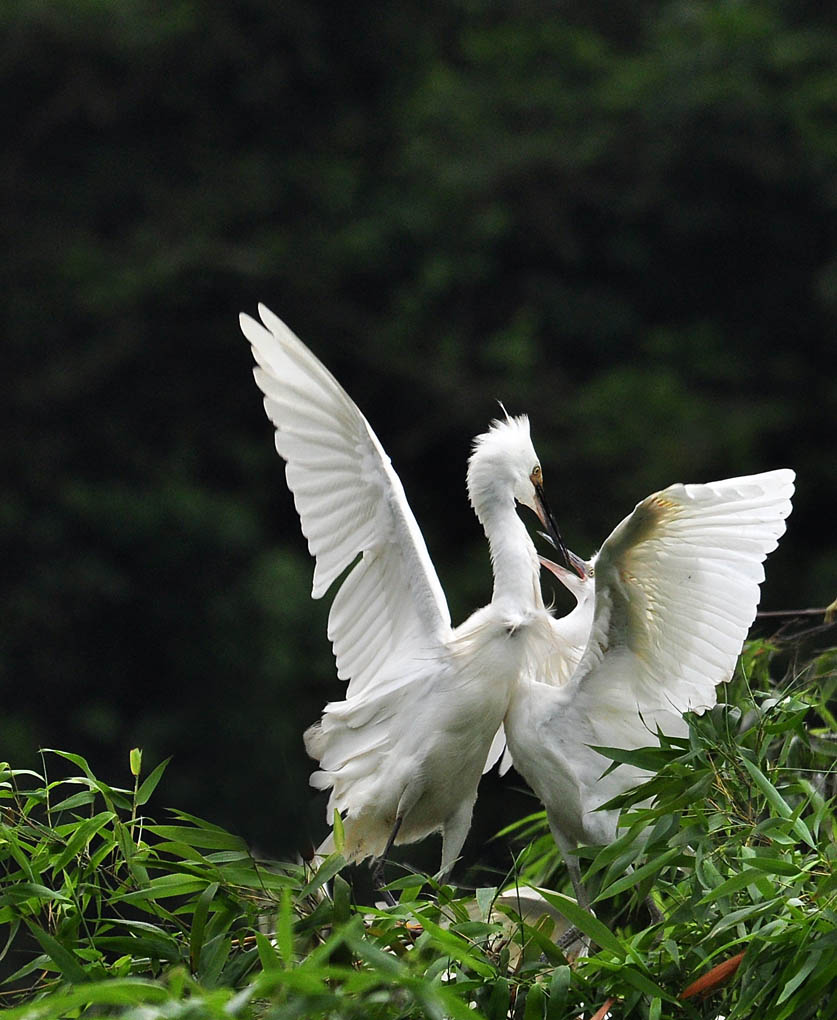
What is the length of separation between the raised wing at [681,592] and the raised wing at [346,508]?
0.36 metres

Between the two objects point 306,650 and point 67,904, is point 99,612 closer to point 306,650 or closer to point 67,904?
point 306,650

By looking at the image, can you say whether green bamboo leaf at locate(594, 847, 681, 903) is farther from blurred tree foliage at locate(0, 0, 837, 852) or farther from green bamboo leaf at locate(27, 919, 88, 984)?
blurred tree foliage at locate(0, 0, 837, 852)

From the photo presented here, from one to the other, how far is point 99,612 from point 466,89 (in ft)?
11.2

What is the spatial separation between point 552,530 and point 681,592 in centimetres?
56

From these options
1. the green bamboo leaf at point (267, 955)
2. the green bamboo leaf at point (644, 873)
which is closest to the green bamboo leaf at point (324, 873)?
the green bamboo leaf at point (267, 955)

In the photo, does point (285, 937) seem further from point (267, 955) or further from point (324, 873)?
point (324, 873)

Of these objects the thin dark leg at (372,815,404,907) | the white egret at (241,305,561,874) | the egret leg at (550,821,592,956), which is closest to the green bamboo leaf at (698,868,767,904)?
the egret leg at (550,821,592,956)

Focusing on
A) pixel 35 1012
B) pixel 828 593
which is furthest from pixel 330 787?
pixel 828 593

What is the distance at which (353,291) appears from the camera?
8.99 m

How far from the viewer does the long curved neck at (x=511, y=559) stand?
7.29ft

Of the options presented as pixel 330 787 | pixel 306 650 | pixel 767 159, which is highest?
pixel 767 159

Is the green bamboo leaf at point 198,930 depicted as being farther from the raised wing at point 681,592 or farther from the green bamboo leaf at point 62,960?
the raised wing at point 681,592

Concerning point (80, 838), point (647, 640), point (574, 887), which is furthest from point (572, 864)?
point (80, 838)

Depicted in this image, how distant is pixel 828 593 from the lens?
7105 millimetres
